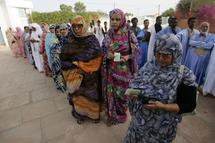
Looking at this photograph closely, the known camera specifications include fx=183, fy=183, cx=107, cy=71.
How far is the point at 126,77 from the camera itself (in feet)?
9.68

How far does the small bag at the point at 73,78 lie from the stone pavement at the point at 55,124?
0.75 meters

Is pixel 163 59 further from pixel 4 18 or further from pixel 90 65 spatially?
pixel 4 18

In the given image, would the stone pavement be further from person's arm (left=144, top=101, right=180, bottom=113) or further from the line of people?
Answer: person's arm (left=144, top=101, right=180, bottom=113)

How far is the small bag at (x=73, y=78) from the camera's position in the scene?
114 inches

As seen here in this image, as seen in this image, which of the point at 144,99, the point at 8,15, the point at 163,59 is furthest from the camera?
the point at 8,15

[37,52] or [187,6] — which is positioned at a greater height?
[187,6]

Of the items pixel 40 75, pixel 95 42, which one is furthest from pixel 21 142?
pixel 40 75

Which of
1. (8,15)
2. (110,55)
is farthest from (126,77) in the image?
(8,15)

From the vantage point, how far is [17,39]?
32.3ft

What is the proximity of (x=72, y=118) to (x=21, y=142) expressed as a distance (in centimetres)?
94

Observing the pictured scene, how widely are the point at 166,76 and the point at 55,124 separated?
258 centimetres

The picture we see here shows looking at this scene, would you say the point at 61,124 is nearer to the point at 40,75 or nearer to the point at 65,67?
the point at 65,67

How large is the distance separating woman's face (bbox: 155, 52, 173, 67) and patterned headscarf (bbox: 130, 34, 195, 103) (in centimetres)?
3

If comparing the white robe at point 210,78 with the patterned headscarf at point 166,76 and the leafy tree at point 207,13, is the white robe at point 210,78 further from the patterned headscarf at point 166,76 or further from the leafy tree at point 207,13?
the leafy tree at point 207,13
